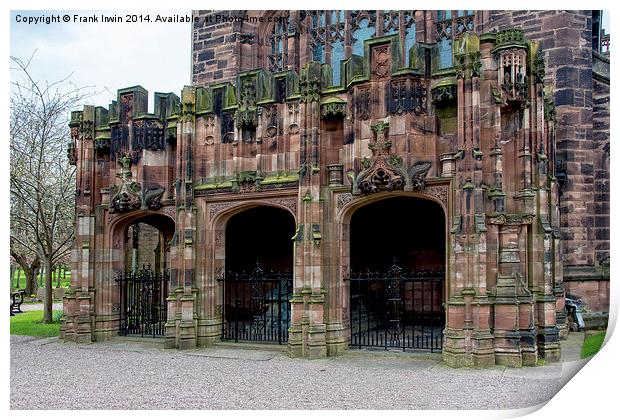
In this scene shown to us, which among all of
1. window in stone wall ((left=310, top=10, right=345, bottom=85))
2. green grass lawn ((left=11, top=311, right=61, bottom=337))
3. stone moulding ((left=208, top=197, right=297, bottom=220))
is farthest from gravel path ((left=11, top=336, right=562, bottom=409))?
window in stone wall ((left=310, top=10, right=345, bottom=85))

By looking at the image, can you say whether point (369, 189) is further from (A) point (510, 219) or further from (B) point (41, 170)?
(B) point (41, 170)

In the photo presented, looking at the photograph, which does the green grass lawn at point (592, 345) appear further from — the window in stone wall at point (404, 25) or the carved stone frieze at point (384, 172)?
the window in stone wall at point (404, 25)

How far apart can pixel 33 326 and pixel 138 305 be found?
452cm

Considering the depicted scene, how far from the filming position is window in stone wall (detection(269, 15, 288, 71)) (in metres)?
20.3

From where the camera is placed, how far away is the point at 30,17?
10516 millimetres

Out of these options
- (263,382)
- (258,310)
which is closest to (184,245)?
(258,310)

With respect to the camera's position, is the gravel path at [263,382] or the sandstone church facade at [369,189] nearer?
the gravel path at [263,382]

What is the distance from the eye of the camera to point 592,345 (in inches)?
490

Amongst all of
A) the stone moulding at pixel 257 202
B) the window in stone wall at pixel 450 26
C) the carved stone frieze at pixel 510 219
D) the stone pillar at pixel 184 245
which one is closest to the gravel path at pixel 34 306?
the stone pillar at pixel 184 245

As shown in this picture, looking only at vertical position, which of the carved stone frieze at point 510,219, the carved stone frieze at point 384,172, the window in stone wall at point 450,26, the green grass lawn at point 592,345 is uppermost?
the window in stone wall at point 450,26

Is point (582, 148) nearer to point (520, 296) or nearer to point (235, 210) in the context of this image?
point (520, 296)

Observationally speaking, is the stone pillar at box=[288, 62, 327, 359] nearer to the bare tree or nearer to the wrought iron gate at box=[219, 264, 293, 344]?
the wrought iron gate at box=[219, 264, 293, 344]

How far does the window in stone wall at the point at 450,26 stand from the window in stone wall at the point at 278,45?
16.7 ft

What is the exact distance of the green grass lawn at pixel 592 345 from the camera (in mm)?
11669
